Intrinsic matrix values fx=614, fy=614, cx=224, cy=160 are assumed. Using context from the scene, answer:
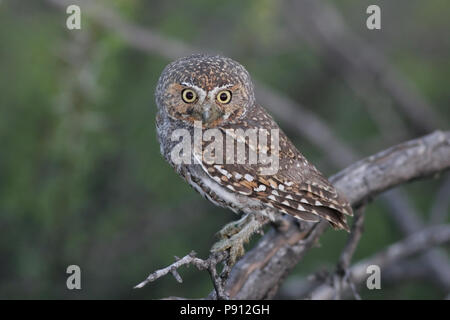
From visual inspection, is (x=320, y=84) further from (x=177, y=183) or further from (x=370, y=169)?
(x=370, y=169)

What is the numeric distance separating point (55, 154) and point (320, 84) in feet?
14.0

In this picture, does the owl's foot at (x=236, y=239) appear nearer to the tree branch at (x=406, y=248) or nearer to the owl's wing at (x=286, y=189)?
the owl's wing at (x=286, y=189)

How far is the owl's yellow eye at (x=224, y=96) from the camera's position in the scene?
11.6ft

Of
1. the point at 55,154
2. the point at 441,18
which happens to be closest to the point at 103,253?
the point at 55,154

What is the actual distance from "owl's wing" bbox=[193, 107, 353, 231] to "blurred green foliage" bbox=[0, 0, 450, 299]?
2.44 metres

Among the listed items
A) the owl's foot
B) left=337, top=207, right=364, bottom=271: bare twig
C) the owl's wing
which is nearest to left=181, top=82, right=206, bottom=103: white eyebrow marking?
the owl's wing

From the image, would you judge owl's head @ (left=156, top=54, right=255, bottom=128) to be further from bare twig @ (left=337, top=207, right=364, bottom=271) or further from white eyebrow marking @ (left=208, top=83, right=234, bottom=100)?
bare twig @ (left=337, top=207, right=364, bottom=271)

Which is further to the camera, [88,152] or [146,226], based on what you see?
[146,226]

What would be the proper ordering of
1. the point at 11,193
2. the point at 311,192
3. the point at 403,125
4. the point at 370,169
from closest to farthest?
the point at 311,192, the point at 370,169, the point at 11,193, the point at 403,125

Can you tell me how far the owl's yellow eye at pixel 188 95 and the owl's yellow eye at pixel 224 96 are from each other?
0.45ft

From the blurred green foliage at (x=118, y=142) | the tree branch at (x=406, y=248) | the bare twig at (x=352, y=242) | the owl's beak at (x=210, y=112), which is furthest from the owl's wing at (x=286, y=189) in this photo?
the blurred green foliage at (x=118, y=142)

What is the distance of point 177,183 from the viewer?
6988 mm

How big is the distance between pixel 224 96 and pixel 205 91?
142 millimetres
